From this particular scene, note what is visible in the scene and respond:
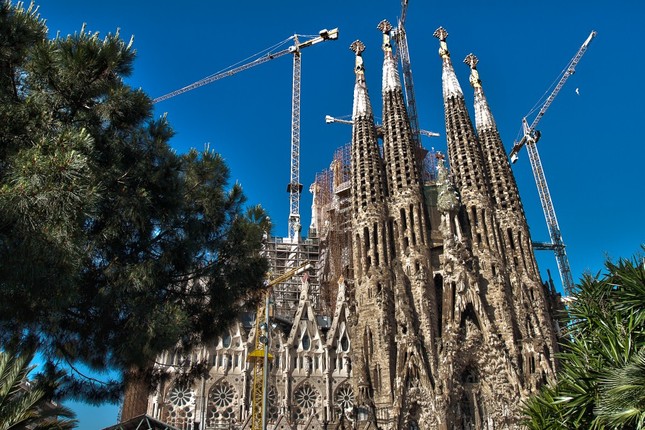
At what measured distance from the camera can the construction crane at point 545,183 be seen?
187 ft

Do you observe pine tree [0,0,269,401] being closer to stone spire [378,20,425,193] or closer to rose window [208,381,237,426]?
rose window [208,381,237,426]

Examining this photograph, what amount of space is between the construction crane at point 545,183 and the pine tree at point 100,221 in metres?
50.1

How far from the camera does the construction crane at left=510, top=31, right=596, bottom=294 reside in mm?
56906

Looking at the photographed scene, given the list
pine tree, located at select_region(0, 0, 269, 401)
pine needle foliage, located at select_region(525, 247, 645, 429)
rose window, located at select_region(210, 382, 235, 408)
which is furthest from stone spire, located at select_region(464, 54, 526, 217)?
pine tree, located at select_region(0, 0, 269, 401)

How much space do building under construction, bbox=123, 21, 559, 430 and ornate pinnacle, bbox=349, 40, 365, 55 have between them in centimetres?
516

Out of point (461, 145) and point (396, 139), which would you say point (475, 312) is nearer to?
point (461, 145)

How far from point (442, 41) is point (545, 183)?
2944 centimetres

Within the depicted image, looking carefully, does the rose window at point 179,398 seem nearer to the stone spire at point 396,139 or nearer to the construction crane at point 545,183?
the stone spire at point 396,139

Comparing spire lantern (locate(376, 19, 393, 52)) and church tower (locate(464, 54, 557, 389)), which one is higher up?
spire lantern (locate(376, 19, 393, 52))

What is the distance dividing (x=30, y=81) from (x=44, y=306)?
3.96 m

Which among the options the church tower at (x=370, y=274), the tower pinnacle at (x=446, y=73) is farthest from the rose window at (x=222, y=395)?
the tower pinnacle at (x=446, y=73)

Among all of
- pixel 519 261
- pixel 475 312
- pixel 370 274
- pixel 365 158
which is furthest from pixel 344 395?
pixel 365 158

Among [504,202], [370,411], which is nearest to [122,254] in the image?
[370,411]

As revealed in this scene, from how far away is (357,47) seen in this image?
138 feet
